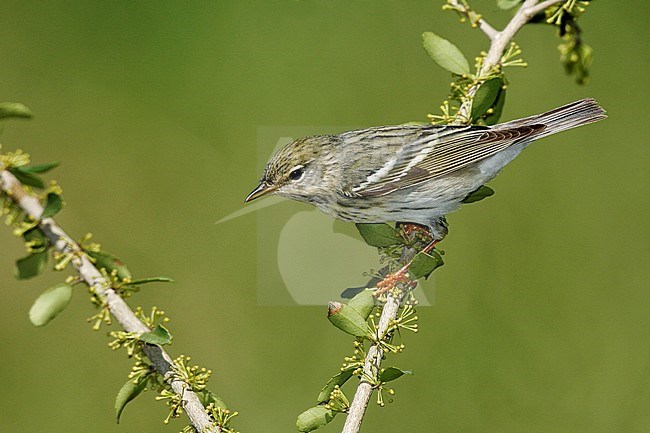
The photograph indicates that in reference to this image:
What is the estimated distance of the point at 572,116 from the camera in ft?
10.8

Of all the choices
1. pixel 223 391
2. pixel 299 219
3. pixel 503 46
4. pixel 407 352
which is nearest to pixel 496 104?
pixel 503 46

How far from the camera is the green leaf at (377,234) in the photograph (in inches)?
107

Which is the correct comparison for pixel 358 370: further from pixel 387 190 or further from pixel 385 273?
pixel 387 190

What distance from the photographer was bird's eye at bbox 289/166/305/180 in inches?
132

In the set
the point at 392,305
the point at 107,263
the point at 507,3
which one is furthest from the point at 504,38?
the point at 107,263

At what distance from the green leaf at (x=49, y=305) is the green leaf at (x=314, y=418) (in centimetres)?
69

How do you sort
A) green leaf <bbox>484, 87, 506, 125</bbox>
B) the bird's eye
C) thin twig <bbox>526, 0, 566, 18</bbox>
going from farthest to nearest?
1. the bird's eye
2. green leaf <bbox>484, 87, 506, 125</bbox>
3. thin twig <bbox>526, 0, 566, 18</bbox>

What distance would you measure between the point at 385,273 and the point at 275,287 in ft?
2.03

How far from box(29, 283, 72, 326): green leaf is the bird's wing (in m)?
1.60

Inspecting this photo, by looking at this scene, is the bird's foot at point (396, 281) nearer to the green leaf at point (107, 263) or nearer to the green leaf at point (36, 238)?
the green leaf at point (107, 263)

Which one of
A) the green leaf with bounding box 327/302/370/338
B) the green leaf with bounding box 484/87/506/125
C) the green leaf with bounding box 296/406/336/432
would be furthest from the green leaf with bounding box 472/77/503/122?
the green leaf with bounding box 296/406/336/432

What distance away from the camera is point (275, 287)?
10.8 ft

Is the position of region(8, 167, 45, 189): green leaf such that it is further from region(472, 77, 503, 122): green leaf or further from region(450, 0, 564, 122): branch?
region(450, 0, 564, 122): branch

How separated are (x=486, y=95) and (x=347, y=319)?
96 centimetres
